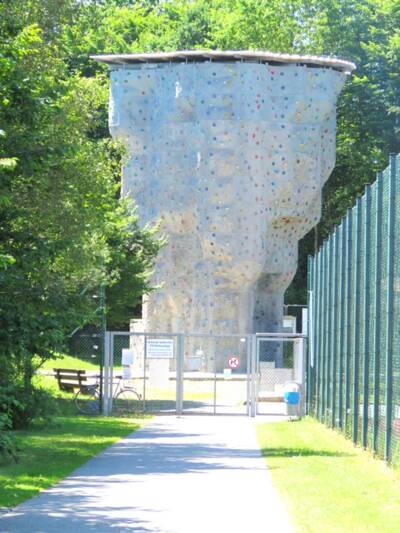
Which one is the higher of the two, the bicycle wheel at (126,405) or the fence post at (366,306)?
the fence post at (366,306)

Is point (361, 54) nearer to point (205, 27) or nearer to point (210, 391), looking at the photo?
point (205, 27)

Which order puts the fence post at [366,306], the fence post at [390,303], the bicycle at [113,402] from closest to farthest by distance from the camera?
the fence post at [390,303]
the fence post at [366,306]
the bicycle at [113,402]

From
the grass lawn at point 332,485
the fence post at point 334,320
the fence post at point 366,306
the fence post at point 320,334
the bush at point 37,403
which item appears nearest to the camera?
the grass lawn at point 332,485

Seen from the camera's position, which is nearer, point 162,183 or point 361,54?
point 162,183

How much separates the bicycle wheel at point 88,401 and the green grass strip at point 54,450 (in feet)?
6.75

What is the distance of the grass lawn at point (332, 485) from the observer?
51.0 ft

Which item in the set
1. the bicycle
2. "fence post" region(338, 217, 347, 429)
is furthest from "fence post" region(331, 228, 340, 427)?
the bicycle

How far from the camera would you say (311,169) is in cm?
5806

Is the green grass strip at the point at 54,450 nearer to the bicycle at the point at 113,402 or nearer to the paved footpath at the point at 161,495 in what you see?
the paved footpath at the point at 161,495

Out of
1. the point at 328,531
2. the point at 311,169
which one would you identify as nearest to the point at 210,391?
the point at 311,169

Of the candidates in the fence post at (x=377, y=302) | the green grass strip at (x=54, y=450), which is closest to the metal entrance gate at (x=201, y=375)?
the green grass strip at (x=54, y=450)

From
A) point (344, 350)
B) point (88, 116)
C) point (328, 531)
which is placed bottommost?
point (328, 531)

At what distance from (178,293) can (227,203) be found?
423 cm

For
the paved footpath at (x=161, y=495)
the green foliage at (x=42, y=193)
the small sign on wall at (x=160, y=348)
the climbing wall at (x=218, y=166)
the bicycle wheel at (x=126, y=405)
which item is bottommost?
the paved footpath at (x=161, y=495)
